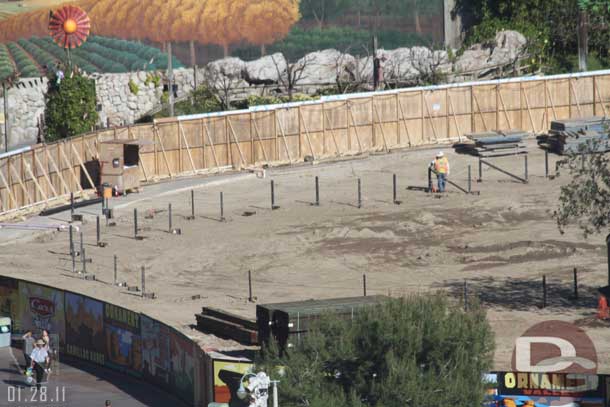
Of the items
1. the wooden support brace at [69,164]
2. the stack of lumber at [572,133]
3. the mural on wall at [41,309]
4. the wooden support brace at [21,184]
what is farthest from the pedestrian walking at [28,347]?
the stack of lumber at [572,133]

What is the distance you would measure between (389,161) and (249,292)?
70.2 ft

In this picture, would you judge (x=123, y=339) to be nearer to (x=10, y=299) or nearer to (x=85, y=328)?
(x=85, y=328)

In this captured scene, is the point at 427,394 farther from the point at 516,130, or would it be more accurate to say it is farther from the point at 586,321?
the point at 516,130

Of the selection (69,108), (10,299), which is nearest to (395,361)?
(10,299)

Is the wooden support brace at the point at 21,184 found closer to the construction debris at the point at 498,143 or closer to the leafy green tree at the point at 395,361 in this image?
the construction debris at the point at 498,143

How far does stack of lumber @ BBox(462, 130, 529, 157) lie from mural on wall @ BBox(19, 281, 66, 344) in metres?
28.2

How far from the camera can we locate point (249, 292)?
44.7 m

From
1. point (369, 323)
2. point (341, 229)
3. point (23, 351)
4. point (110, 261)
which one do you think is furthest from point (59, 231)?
point (369, 323)

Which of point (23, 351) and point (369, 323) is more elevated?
point (369, 323)

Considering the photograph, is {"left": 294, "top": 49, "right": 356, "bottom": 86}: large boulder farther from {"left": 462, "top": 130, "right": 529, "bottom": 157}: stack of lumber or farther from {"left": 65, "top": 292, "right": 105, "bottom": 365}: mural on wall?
{"left": 65, "top": 292, "right": 105, "bottom": 365}: mural on wall

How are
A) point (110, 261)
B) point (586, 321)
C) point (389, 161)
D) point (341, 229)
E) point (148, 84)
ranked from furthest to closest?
point (148, 84) < point (389, 161) < point (341, 229) < point (110, 261) < point (586, 321)

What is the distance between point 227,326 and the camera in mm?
38188
